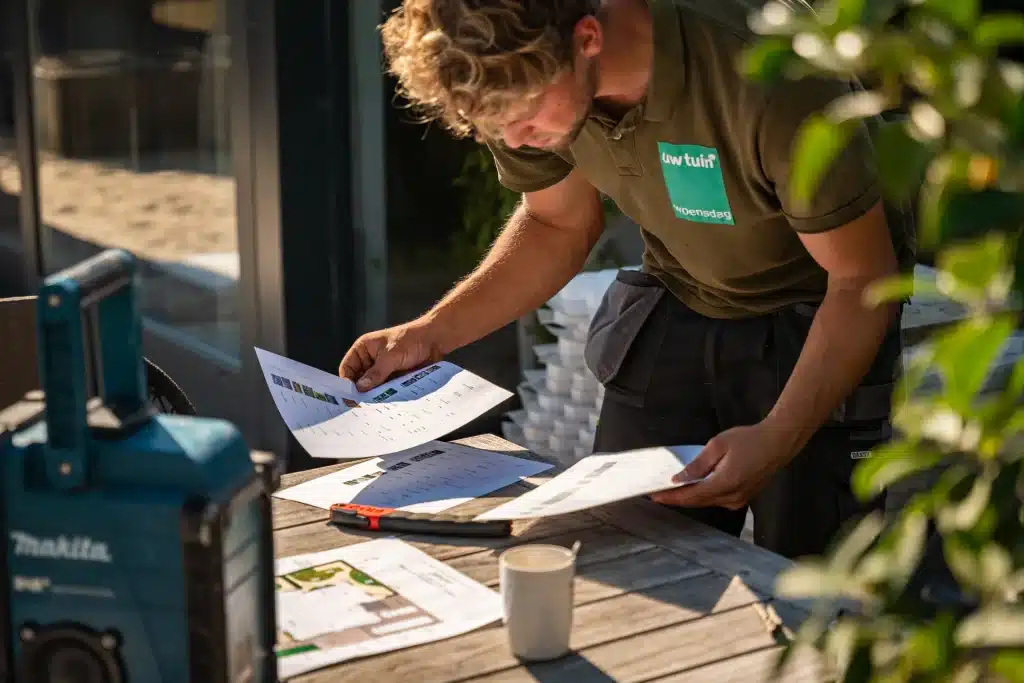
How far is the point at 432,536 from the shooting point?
1616 millimetres

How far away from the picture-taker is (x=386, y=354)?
2041 millimetres

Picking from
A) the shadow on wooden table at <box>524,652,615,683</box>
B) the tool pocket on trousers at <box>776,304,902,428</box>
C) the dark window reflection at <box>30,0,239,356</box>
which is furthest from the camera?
the dark window reflection at <box>30,0,239,356</box>

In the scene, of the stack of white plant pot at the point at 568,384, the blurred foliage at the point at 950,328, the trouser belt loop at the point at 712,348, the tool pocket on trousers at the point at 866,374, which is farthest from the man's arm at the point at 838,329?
the stack of white plant pot at the point at 568,384

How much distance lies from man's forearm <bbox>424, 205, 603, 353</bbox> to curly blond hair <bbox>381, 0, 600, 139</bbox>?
1.70 feet

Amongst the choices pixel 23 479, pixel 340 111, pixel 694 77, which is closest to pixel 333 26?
pixel 340 111

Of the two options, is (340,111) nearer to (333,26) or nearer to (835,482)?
(333,26)

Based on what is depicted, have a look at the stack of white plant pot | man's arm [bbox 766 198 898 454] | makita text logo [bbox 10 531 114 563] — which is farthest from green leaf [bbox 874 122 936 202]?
the stack of white plant pot

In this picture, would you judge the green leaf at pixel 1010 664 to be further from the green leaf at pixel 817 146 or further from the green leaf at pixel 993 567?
the green leaf at pixel 817 146

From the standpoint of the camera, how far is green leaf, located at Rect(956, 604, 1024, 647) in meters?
0.46

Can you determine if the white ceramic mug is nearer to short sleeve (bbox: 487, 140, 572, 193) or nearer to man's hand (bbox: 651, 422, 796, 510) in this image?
man's hand (bbox: 651, 422, 796, 510)

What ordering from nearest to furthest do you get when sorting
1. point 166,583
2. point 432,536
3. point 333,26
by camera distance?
1. point 166,583
2. point 432,536
3. point 333,26

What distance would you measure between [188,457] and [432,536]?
2.03 feet

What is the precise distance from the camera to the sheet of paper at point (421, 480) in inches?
67.8

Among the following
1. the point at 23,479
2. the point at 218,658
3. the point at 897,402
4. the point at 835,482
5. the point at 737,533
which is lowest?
the point at 737,533
